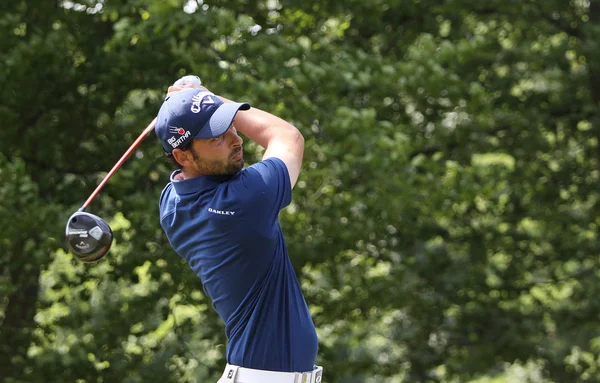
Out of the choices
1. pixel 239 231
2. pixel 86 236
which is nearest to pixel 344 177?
pixel 86 236

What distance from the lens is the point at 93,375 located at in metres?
7.74

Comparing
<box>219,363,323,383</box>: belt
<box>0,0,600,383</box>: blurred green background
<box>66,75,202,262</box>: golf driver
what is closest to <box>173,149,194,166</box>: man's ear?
<box>66,75,202,262</box>: golf driver

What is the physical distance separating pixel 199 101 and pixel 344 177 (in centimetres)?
419

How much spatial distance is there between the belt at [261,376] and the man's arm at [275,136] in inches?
25.8

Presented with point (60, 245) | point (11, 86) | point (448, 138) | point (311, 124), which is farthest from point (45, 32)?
point (448, 138)

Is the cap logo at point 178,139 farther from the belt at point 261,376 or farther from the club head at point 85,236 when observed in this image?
the belt at point 261,376

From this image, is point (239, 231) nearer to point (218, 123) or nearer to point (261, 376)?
point (218, 123)

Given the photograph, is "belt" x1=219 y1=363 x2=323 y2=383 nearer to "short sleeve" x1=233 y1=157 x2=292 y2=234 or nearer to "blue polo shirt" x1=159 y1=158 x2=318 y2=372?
"blue polo shirt" x1=159 y1=158 x2=318 y2=372

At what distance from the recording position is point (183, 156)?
128 inches

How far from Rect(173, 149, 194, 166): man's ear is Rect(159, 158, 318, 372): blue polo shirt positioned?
0.21ft

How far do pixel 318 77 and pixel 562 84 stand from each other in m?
3.95

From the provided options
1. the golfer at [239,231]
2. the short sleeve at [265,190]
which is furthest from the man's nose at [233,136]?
the short sleeve at [265,190]

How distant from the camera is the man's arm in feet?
11.1

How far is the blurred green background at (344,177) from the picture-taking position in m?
6.46
